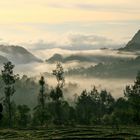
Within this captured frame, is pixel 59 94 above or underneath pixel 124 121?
above

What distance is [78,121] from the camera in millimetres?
193000

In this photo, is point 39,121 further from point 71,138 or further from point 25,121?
point 71,138

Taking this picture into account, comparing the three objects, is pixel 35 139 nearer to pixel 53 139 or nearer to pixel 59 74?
pixel 53 139

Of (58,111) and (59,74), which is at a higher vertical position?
(59,74)

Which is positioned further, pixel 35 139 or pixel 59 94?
pixel 59 94

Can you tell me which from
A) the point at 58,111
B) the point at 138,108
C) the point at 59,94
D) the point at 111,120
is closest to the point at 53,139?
the point at 138,108

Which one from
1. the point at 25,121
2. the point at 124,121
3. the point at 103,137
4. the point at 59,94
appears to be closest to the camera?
the point at 103,137

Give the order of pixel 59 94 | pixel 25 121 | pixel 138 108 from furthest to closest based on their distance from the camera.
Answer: pixel 25 121 < pixel 59 94 < pixel 138 108

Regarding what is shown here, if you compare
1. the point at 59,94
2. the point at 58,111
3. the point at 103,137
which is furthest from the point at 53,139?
the point at 58,111

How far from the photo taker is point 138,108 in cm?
14500

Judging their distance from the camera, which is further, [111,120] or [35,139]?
[111,120]

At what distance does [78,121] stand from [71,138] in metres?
107

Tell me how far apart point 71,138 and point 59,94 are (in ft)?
257

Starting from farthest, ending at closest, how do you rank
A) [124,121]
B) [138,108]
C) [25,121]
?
1. [124,121]
2. [25,121]
3. [138,108]
